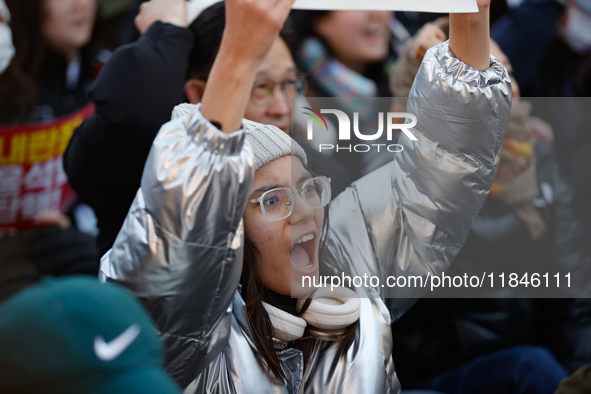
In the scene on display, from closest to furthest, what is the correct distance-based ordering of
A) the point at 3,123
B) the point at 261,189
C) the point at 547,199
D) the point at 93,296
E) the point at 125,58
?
the point at 93,296
the point at 261,189
the point at 125,58
the point at 547,199
the point at 3,123

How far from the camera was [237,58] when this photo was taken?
0.85 metres

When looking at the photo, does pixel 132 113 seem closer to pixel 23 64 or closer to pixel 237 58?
pixel 237 58

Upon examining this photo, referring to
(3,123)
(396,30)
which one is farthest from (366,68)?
(3,123)

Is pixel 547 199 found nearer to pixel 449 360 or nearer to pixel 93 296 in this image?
pixel 449 360

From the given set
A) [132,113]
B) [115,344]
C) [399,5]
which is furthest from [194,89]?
[115,344]

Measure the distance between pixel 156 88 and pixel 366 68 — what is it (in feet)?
4.59

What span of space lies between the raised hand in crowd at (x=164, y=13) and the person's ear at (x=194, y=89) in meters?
0.17

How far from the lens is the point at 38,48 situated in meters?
2.50

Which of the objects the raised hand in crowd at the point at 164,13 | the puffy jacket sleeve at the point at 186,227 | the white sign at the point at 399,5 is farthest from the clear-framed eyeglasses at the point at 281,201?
the raised hand in crowd at the point at 164,13

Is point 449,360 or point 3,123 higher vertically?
point 3,123

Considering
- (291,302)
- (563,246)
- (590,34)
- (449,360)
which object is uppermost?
(590,34)

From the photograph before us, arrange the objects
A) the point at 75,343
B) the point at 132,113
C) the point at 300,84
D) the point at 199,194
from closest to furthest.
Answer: the point at 75,343 < the point at 199,194 < the point at 132,113 < the point at 300,84

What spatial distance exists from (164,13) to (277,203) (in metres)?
0.85

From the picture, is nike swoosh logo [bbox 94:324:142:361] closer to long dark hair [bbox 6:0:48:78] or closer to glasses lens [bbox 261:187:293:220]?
glasses lens [bbox 261:187:293:220]
